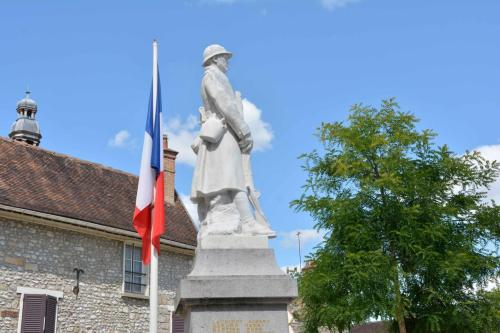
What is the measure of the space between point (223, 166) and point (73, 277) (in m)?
14.8

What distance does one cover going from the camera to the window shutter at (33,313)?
19.1 metres

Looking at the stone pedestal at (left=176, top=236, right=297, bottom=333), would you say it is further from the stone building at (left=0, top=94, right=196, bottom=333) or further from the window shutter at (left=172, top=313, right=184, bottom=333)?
the window shutter at (left=172, top=313, right=184, bottom=333)

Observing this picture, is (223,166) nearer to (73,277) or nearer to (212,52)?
(212,52)

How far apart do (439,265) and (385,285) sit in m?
1.88

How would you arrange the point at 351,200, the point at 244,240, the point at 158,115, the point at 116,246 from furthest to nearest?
1. the point at 116,246
2. the point at 351,200
3. the point at 158,115
4. the point at 244,240

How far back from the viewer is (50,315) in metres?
19.8

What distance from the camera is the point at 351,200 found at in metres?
21.1

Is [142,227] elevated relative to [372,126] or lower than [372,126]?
lower

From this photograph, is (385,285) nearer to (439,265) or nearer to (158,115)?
(439,265)

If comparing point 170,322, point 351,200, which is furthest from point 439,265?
point 170,322

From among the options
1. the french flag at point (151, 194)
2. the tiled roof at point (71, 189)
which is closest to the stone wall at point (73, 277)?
the tiled roof at point (71, 189)

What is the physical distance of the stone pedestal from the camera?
6.95m

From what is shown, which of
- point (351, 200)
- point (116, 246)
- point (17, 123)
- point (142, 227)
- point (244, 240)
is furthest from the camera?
point (17, 123)

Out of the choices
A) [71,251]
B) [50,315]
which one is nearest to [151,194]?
[50,315]
